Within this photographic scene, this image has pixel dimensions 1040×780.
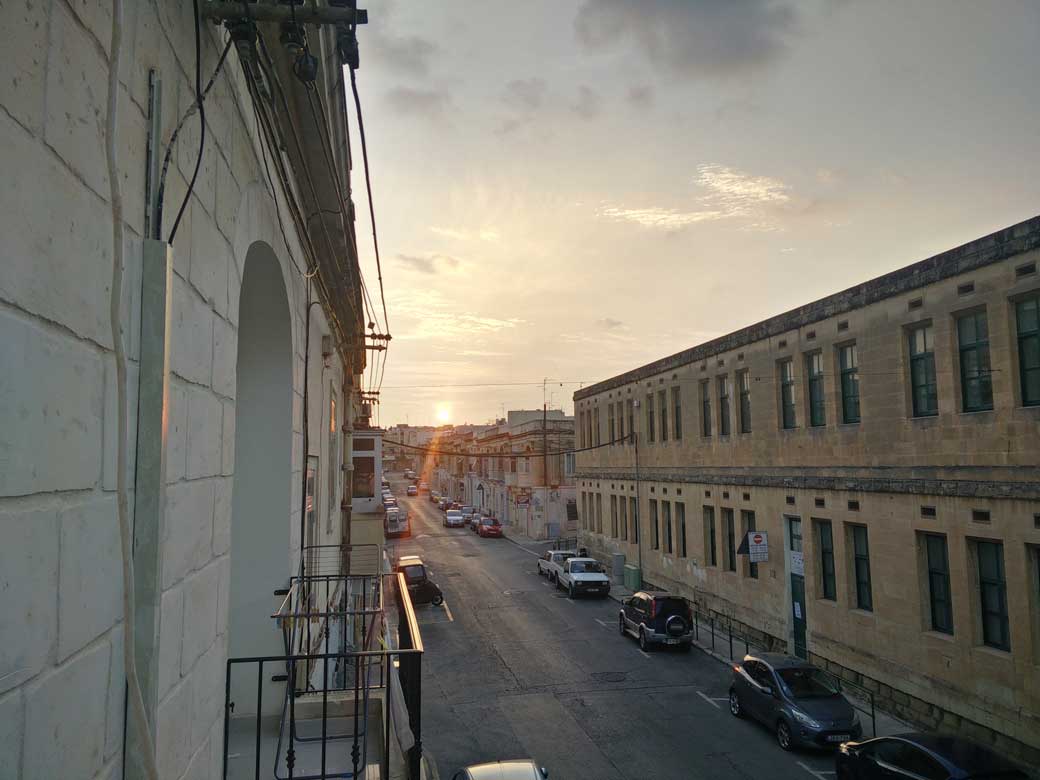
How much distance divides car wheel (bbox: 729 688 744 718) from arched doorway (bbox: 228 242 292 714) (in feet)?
41.3

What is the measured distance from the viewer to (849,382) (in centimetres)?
1859

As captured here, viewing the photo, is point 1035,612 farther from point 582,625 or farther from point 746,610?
point 582,625

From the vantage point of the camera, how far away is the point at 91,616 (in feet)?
7.09

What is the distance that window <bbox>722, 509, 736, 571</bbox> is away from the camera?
Result: 79.4ft

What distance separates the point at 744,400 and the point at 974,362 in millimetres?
9819

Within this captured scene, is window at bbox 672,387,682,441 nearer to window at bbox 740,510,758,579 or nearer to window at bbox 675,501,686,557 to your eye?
window at bbox 675,501,686,557

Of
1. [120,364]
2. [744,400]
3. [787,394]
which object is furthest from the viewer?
[744,400]

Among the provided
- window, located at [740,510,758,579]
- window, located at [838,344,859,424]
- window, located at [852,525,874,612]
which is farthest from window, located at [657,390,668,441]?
window, located at [852,525,874,612]

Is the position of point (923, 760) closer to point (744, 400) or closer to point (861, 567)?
point (861, 567)

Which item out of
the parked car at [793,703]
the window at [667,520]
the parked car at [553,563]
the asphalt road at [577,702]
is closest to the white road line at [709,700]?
the asphalt road at [577,702]

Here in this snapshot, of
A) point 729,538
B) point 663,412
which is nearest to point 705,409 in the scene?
point 663,412

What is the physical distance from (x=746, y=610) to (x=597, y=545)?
15414mm

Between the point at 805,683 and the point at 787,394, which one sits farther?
the point at 787,394

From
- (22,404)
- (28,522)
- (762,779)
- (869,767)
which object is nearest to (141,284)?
(22,404)
